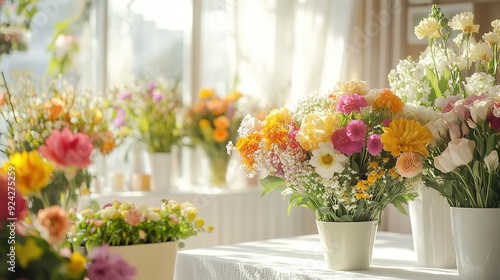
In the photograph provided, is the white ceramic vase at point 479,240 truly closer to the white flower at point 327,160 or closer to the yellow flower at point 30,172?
the white flower at point 327,160

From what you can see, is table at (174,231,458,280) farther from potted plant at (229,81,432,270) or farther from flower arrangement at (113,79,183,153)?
flower arrangement at (113,79,183,153)

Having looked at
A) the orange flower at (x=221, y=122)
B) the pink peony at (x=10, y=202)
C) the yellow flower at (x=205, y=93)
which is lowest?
the pink peony at (x=10, y=202)

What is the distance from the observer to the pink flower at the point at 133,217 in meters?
1.76

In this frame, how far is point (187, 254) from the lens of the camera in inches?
92.6

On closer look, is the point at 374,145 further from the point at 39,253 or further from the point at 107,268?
the point at 39,253

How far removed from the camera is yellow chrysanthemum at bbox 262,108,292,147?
2039mm

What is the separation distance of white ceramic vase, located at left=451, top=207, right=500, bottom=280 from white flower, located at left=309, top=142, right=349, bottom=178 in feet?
0.94

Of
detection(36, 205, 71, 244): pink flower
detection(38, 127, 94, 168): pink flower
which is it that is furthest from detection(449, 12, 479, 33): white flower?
detection(36, 205, 71, 244): pink flower

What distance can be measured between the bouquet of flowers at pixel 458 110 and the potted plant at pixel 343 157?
0.06m

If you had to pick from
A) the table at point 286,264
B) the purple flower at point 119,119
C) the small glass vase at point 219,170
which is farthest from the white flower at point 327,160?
the small glass vase at point 219,170

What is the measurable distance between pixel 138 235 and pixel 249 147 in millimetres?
430

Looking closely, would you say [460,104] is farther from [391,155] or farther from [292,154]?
[292,154]

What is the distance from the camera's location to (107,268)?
1082 millimetres

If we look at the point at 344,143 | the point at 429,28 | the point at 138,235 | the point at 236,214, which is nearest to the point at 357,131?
the point at 344,143
